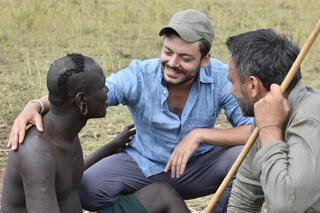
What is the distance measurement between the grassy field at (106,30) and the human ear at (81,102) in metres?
3.11

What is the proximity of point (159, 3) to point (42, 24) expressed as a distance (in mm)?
2051

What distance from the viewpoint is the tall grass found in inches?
307

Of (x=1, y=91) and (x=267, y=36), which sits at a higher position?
(x=267, y=36)

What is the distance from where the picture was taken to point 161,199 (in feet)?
12.4

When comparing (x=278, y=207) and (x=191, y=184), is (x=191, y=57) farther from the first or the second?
(x=278, y=207)

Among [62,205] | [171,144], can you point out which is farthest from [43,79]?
[62,205]

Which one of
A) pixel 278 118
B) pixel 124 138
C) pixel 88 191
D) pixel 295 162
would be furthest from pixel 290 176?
pixel 124 138

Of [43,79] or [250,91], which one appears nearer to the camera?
[250,91]

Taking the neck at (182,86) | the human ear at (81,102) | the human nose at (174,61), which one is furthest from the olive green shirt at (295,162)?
the neck at (182,86)

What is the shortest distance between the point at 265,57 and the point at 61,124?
89cm

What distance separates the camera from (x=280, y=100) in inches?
112

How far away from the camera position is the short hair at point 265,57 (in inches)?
116

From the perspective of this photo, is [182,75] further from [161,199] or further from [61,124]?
[61,124]

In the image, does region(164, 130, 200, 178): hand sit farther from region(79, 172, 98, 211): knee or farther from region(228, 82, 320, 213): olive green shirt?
region(228, 82, 320, 213): olive green shirt
